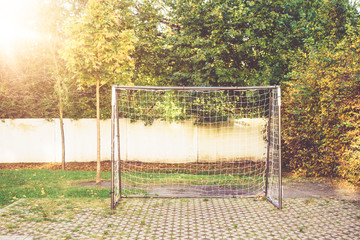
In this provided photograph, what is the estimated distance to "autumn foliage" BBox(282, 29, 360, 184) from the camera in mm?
8383

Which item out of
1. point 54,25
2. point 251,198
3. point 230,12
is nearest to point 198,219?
point 251,198

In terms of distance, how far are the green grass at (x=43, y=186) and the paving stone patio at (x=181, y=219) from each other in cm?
68

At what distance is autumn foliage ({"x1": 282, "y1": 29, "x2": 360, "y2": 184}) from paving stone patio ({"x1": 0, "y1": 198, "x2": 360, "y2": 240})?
1.79 metres

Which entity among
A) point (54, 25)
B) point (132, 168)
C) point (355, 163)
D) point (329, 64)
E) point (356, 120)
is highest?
point (54, 25)

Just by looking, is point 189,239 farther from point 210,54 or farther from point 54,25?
point 54,25

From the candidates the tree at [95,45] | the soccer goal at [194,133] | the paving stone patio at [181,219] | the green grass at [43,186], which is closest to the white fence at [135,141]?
the soccer goal at [194,133]

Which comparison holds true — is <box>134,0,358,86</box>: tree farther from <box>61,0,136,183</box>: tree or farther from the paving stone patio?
the paving stone patio

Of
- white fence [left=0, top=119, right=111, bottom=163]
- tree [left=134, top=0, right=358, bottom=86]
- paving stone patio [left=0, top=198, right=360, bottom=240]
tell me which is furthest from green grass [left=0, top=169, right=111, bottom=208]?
tree [left=134, top=0, right=358, bottom=86]

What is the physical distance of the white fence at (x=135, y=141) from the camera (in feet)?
45.3

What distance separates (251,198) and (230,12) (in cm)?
692

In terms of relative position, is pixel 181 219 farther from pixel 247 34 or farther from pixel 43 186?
pixel 247 34

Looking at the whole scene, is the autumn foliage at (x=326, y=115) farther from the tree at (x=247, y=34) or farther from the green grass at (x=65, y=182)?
the green grass at (x=65, y=182)

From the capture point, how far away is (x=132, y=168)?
13.2 m

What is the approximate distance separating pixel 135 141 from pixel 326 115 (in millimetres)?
7680
